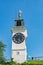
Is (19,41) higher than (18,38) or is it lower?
lower

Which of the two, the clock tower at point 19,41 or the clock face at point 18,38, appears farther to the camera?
the clock face at point 18,38

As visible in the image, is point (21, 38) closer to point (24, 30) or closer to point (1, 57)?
point (24, 30)

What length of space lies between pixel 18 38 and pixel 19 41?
66 centimetres

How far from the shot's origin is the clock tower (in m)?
59.9

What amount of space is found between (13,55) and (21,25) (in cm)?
604

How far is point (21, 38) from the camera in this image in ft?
199

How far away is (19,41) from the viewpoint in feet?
199

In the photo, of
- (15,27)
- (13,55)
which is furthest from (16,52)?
(15,27)

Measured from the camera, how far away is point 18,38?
A: 6106 centimetres

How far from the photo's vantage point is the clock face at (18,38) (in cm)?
6060

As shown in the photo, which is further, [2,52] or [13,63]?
[2,52]

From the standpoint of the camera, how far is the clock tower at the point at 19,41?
196 ft

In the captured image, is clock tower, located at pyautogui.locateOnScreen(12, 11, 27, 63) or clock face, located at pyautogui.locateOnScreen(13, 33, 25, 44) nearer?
clock tower, located at pyautogui.locateOnScreen(12, 11, 27, 63)

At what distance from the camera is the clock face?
60600mm
